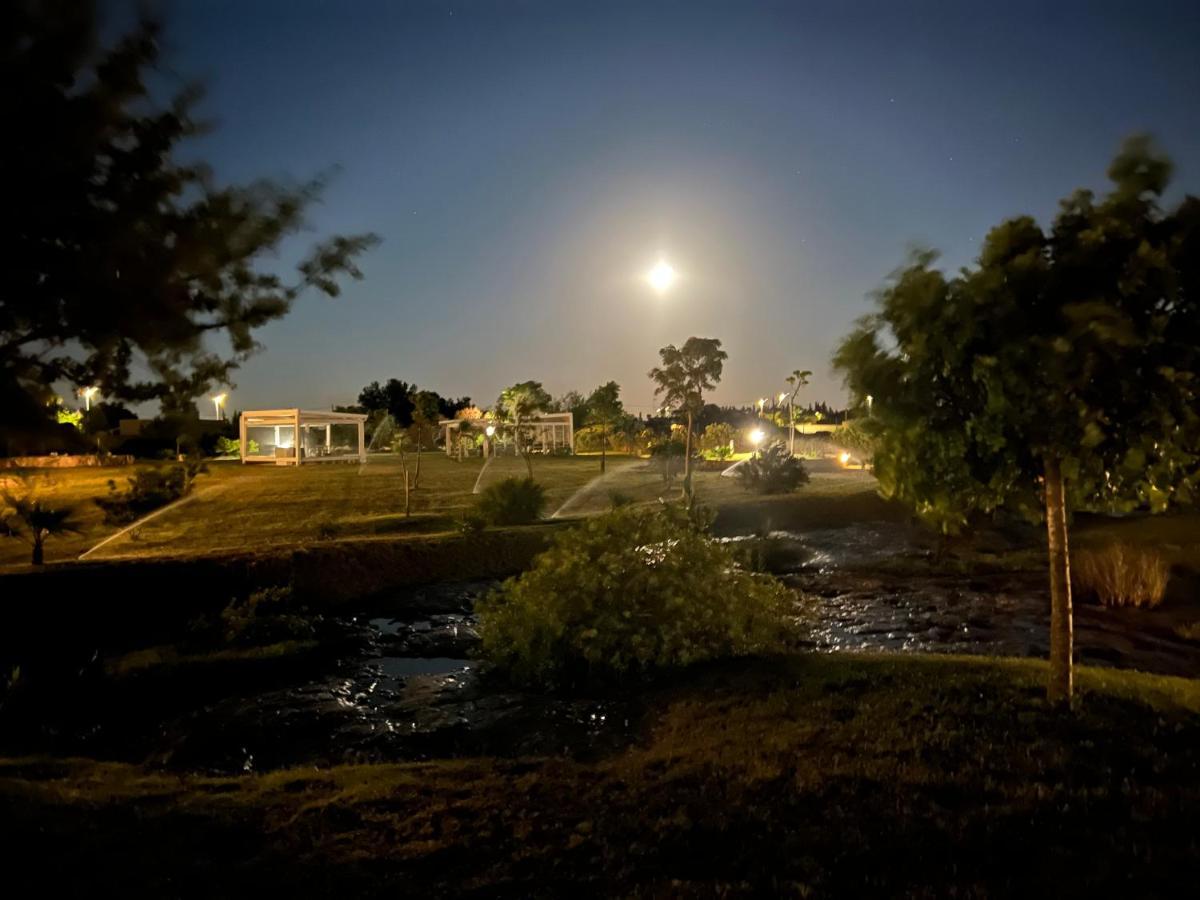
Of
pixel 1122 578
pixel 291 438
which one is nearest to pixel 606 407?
pixel 291 438

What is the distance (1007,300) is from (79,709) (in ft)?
36.4

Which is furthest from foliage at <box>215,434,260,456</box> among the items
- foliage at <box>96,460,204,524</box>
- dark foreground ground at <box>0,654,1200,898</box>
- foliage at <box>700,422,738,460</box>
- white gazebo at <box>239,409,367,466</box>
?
dark foreground ground at <box>0,654,1200,898</box>

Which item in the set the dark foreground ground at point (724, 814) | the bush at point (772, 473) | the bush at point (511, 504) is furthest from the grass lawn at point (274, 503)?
the dark foreground ground at point (724, 814)

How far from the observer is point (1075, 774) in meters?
5.27

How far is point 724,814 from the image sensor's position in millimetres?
5152

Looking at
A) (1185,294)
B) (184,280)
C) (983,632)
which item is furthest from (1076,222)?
(983,632)

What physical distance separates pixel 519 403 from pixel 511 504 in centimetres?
1377

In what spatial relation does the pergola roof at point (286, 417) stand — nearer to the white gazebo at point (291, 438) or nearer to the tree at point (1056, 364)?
the white gazebo at point (291, 438)

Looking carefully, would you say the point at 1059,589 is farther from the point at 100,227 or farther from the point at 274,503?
the point at 274,503

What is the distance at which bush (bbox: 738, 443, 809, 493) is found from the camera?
31.5 meters

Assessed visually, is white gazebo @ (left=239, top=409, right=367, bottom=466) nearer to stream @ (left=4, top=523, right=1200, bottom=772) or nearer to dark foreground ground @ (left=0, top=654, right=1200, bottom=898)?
stream @ (left=4, top=523, right=1200, bottom=772)

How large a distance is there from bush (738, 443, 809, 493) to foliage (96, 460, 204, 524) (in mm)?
19240

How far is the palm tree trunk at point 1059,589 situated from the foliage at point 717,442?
45266 mm

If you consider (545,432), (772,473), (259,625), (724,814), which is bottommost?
(259,625)
